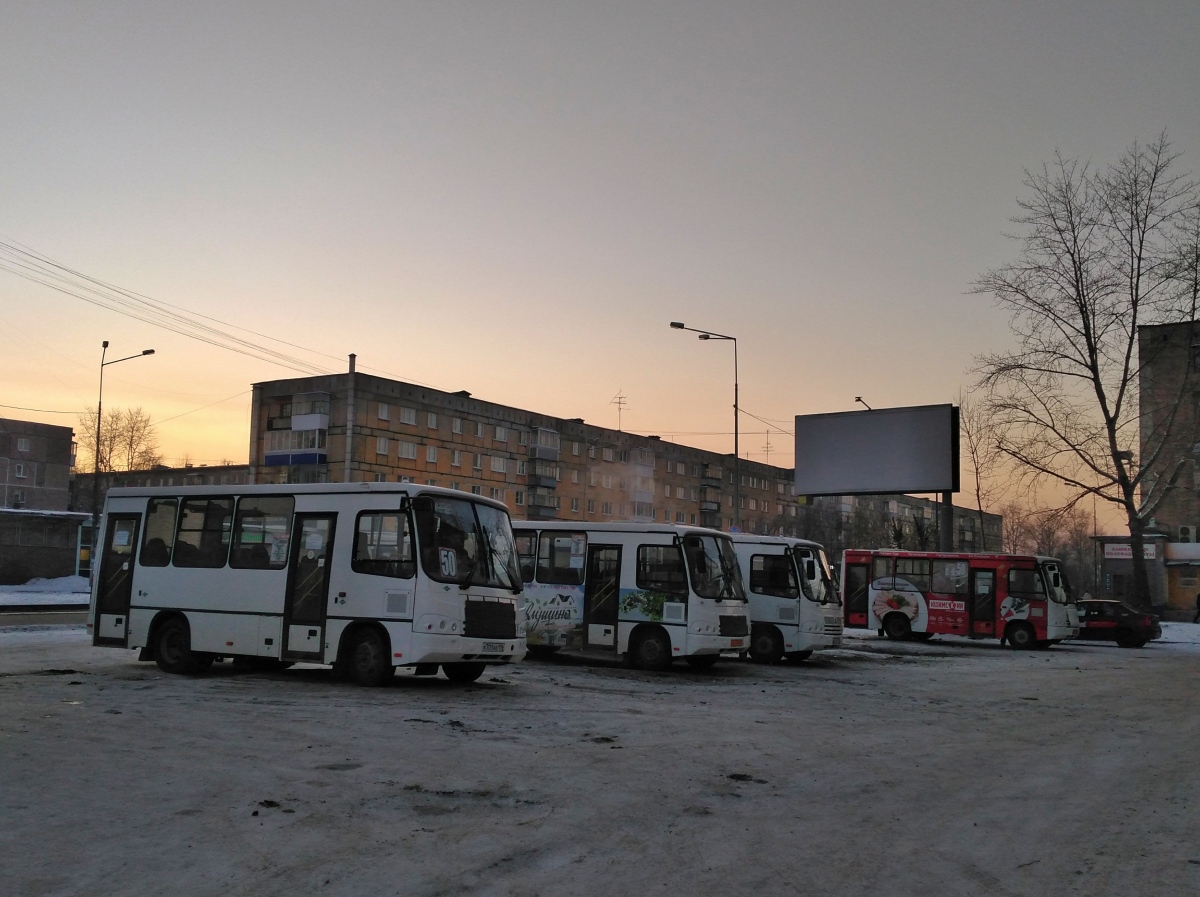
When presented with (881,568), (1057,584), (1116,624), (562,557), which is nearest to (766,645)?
(562,557)

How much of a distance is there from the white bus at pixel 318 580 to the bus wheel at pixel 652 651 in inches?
154

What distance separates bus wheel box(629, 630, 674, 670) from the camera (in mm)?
18719

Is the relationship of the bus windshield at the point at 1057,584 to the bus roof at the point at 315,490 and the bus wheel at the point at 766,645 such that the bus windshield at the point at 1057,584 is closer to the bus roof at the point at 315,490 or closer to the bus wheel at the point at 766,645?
the bus wheel at the point at 766,645

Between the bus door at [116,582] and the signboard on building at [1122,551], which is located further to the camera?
the signboard on building at [1122,551]

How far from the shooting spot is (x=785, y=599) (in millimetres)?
22234

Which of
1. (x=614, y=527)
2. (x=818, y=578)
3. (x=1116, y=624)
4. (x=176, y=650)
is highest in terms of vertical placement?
(x=614, y=527)

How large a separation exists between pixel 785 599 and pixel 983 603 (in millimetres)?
12588

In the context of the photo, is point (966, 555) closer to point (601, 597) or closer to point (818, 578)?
point (818, 578)

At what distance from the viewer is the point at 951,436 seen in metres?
40.6

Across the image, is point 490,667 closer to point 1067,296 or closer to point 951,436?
point 951,436

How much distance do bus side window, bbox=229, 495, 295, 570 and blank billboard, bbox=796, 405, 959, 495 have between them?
30.2 m

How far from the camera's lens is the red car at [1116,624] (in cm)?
3456

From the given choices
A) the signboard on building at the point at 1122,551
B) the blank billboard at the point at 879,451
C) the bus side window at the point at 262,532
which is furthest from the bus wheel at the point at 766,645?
the signboard on building at the point at 1122,551

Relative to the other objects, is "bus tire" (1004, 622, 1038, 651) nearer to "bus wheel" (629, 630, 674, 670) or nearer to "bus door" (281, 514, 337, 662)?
"bus wheel" (629, 630, 674, 670)
